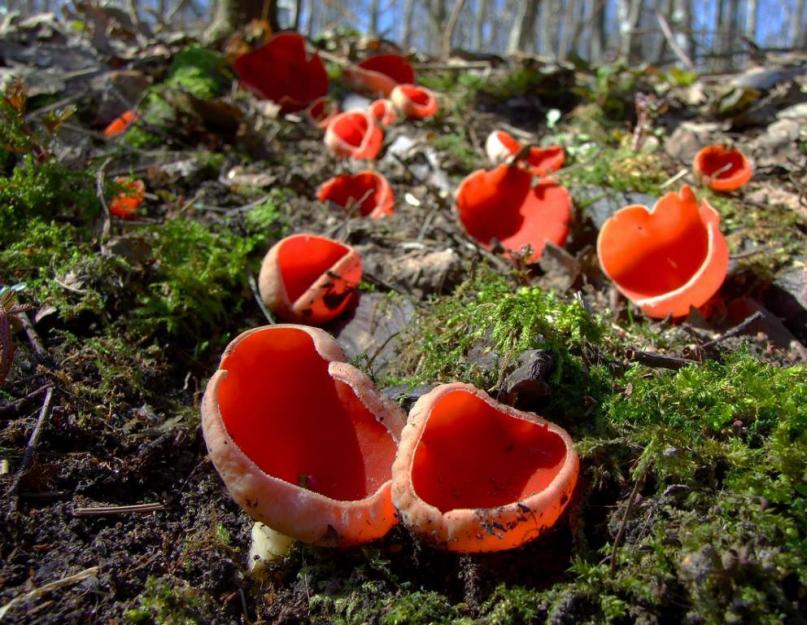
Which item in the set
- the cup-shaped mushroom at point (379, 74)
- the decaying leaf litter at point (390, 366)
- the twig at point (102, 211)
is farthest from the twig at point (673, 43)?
the twig at point (102, 211)

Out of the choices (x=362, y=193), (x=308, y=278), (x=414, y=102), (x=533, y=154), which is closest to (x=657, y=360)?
(x=308, y=278)

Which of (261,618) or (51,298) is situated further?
(51,298)

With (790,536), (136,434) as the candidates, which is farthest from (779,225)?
(136,434)

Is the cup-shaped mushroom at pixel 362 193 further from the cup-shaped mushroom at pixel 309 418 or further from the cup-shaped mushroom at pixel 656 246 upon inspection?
the cup-shaped mushroom at pixel 309 418

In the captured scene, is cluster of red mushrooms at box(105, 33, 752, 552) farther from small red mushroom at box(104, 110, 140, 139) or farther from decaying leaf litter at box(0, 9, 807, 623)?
small red mushroom at box(104, 110, 140, 139)

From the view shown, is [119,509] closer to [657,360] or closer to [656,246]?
[657,360]

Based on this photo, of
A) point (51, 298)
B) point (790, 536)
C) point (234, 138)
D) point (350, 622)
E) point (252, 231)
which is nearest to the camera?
point (790, 536)

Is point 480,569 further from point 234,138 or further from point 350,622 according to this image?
point 234,138

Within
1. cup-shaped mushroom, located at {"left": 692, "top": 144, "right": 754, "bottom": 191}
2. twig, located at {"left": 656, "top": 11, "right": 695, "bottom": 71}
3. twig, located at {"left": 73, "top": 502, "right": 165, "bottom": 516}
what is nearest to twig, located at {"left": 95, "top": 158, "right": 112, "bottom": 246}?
twig, located at {"left": 73, "top": 502, "right": 165, "bottom": 516}
